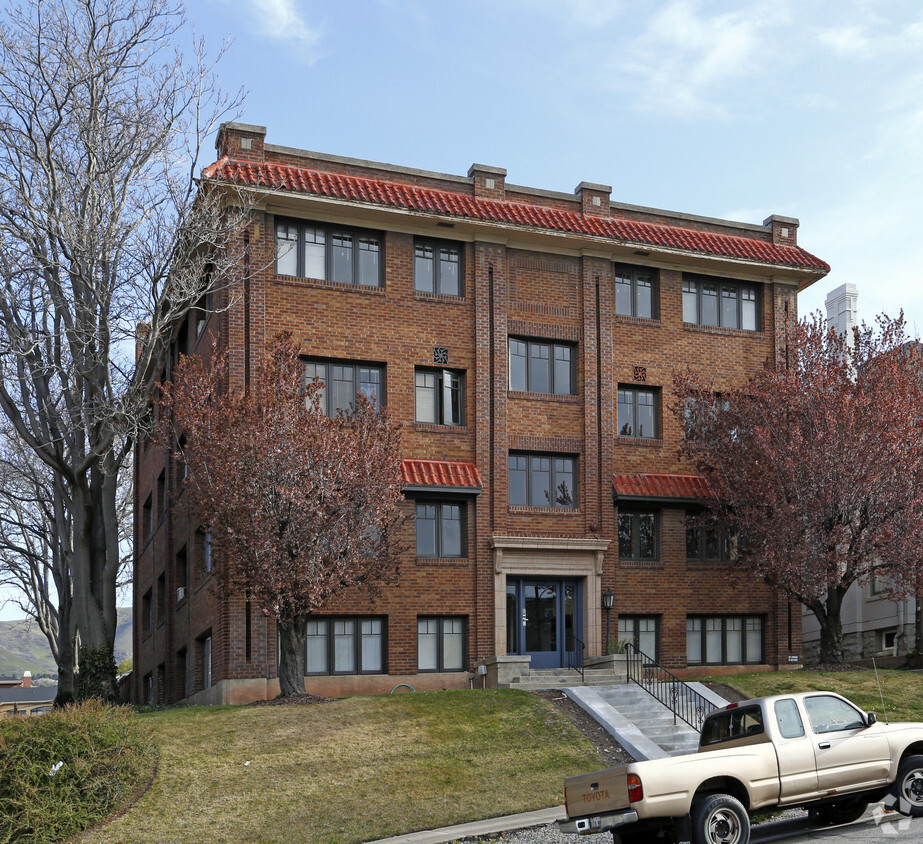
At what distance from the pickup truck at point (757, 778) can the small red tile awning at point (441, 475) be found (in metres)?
14.0

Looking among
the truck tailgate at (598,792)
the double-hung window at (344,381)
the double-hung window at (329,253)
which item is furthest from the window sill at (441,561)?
the truck tailgate at (598,792)

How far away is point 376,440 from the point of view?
83.3 ft

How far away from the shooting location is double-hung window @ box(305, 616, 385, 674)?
2850 centimetres

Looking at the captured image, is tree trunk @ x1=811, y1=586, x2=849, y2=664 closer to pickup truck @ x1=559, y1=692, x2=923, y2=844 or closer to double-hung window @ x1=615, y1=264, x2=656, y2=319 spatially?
→ double-hung window @ x1=615, y1=264, x2=656, y2=319

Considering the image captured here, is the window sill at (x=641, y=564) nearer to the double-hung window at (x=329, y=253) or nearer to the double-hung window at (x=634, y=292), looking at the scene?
the double-hung window at (x=634, y=292)

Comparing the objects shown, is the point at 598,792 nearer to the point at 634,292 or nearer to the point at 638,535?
the point at 638,535

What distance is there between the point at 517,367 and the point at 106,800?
54.8 feet

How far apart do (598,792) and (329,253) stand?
18854 millimetres

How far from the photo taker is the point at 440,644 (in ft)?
97.3

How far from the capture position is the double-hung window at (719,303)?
34125 mm

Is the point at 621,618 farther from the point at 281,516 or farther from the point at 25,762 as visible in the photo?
the point at 25,762

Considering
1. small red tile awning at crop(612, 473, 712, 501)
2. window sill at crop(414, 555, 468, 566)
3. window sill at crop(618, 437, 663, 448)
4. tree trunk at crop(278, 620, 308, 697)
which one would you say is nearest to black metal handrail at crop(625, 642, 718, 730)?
small red tile awning at crop(612, 473, 712, 501)

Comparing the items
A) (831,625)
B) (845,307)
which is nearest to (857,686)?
(831,625)

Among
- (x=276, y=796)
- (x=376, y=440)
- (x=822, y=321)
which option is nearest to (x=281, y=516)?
(x=376, y=440)
